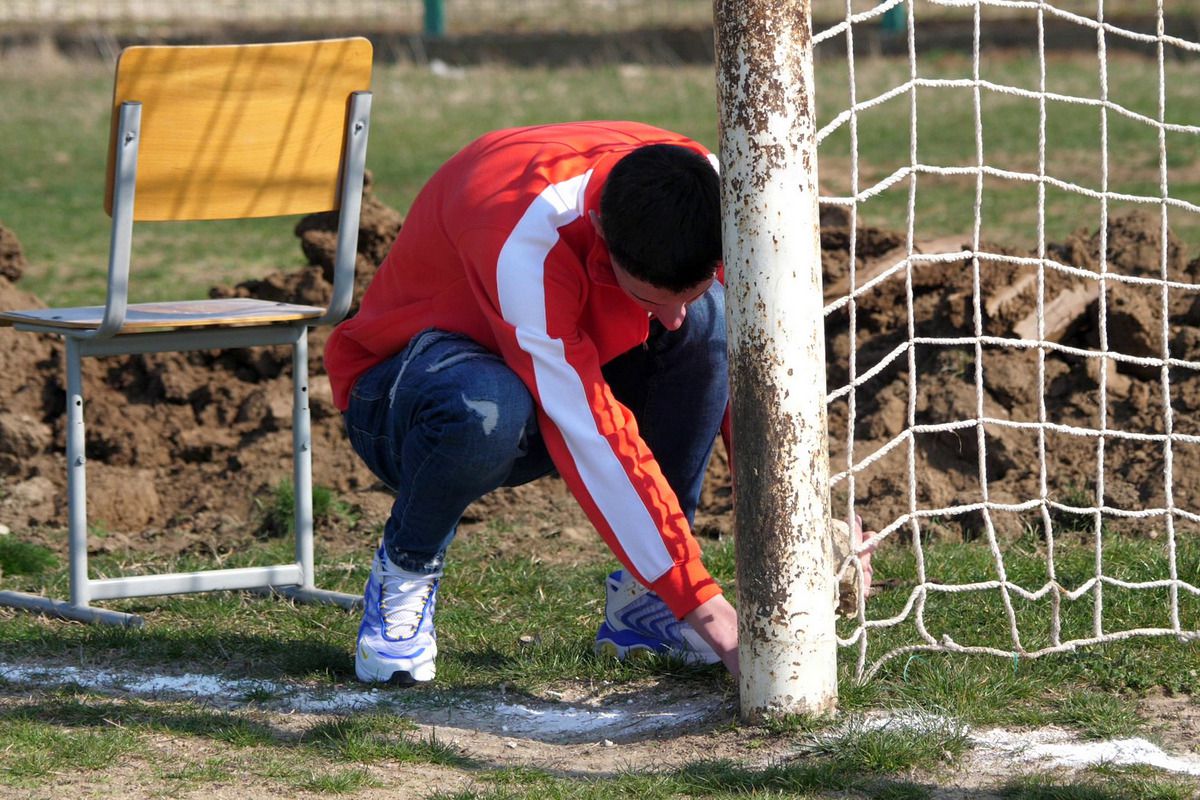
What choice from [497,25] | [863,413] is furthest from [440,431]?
[497,25]

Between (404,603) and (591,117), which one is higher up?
(591,117)

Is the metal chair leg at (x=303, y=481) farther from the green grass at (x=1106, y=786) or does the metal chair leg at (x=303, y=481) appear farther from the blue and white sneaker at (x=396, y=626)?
the green grass at (x=1106, y=786)

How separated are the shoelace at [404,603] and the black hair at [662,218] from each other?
923 millimetres

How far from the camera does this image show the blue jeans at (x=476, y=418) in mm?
3176

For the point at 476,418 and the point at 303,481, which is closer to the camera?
the point at 476,418

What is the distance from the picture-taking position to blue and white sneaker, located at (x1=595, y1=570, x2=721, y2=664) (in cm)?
354

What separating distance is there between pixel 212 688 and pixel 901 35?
15936 mm

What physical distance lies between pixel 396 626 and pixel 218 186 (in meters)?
1.26

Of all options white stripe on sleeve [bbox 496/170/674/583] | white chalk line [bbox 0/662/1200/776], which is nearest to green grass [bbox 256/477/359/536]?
white chalk line [bbox 0/662/1200/776]

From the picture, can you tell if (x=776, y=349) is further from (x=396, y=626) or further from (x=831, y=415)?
(x=831, y=415)

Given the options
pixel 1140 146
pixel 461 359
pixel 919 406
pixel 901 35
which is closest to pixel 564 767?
pixel 461 359

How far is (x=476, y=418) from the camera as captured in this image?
3.14 meters

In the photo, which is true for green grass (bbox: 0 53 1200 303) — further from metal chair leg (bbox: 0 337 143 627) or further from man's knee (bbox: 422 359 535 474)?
man's knee (bbox: 422 359 535 474)

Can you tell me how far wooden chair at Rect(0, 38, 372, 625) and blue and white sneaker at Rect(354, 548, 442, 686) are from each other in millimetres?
604
